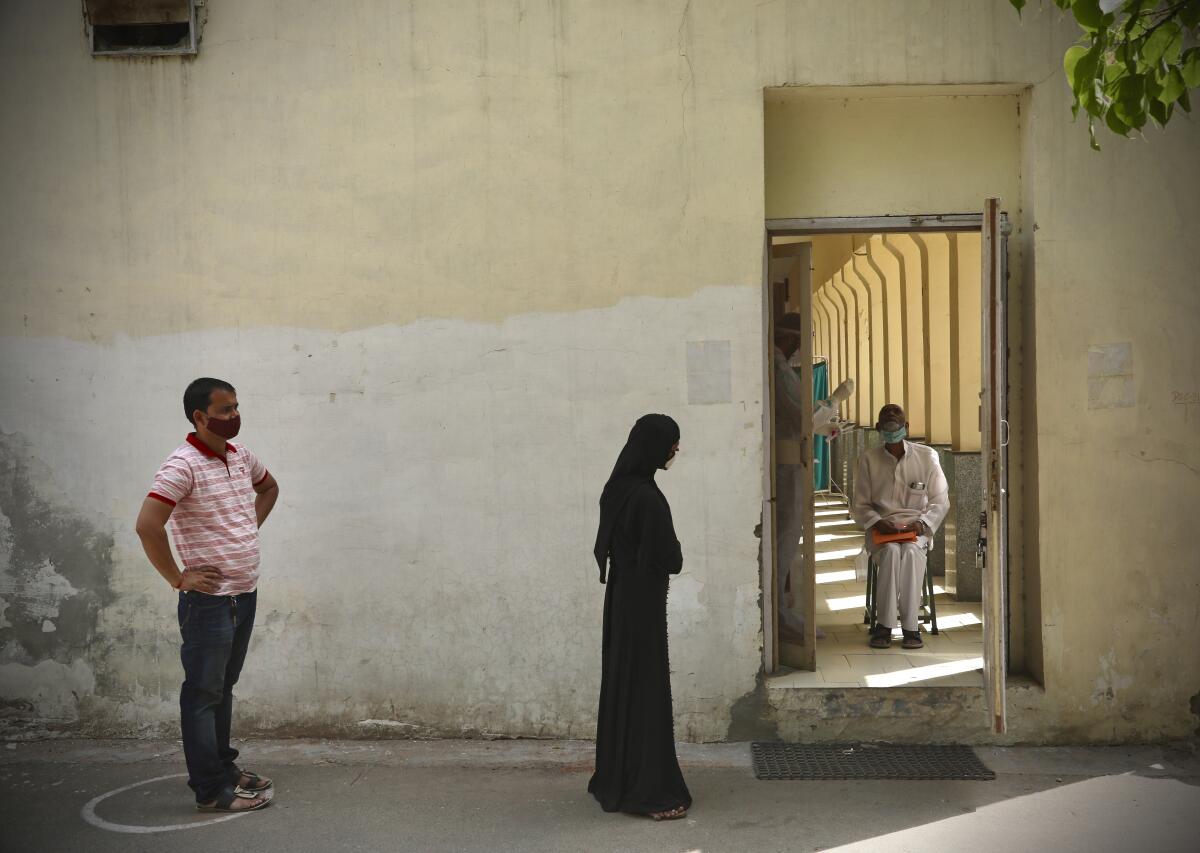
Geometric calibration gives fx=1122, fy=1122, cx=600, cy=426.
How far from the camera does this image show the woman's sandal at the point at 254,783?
17.1 feet

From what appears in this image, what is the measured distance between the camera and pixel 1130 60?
3.88 metres

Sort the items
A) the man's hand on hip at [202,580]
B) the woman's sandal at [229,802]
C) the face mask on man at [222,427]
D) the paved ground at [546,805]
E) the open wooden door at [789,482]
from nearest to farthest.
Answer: the paved ground at [546,805] < the man's hand on hip at [202,580] < the face mask on man at [222,427] < the woman's sandal at [229,802] < the open wooden door at [789,482]

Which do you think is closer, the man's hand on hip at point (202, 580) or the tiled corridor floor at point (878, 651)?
the man's hand on hip at point (202, 580)

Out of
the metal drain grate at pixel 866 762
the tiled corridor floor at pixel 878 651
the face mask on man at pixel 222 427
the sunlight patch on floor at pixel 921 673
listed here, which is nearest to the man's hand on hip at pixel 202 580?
the face mask on man at pixel 222 427

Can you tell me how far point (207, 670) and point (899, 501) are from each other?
467cm

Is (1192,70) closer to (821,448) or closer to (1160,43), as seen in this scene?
(1160,43)

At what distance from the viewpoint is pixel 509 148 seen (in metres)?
6.11

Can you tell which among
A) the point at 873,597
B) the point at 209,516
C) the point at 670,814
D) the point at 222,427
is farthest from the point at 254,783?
the point at 873,597

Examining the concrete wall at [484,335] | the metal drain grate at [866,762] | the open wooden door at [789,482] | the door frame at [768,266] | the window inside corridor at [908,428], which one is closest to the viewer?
the metal drain grate at [866,762]

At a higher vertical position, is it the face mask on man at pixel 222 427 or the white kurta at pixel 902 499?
the face mask on man at pixel 222 427

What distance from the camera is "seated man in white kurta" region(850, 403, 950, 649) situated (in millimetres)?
7426

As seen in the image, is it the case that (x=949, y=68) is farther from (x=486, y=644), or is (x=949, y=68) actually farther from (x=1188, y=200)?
(x=486, y=644)

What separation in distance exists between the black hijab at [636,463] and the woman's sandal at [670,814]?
105 centimetres

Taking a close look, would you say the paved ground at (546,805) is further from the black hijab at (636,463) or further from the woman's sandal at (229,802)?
the black hijab at (636,463)
